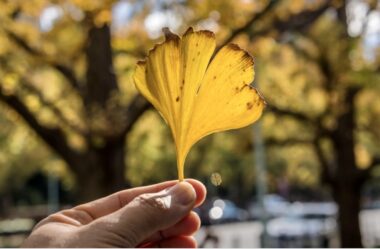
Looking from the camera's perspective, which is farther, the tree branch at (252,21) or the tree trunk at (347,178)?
the tree trunk at (347,178)

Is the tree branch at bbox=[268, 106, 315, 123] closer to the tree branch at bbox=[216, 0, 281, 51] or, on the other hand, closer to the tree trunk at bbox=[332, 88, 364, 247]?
the tree trunk at bbox=[332, 88, 364, 247]

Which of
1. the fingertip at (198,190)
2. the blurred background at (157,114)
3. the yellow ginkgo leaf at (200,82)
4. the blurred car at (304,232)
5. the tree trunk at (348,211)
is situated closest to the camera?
the yellow ginkgo leaf at (200,82)

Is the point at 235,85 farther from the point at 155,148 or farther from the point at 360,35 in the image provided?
the point at 155,148

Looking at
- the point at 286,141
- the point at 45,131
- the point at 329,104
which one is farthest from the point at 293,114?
the point at 45,131

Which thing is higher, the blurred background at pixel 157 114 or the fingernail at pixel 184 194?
the blurred background at pixel 157 114

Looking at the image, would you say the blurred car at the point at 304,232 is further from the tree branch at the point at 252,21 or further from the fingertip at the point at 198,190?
the fingertip at the point at 198,190

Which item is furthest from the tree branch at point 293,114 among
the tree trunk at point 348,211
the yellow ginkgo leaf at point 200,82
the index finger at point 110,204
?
the yellow ginkgo leaf at point 200,82

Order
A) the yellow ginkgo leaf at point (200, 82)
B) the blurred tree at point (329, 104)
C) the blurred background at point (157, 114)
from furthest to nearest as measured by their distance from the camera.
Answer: the blurred tree at point (329, 104) → the blurred background at point (157, 114) → the yellow ginkgo leaf at point (200, 82)

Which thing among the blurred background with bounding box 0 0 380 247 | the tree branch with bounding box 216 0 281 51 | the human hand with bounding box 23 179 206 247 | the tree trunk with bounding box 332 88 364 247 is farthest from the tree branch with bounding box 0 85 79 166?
the tree trunk with bounding box 332 88 364 247

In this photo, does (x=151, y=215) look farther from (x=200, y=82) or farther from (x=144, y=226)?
(x=200, y=82)

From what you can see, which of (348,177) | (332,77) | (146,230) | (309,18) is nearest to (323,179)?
(348,177)
